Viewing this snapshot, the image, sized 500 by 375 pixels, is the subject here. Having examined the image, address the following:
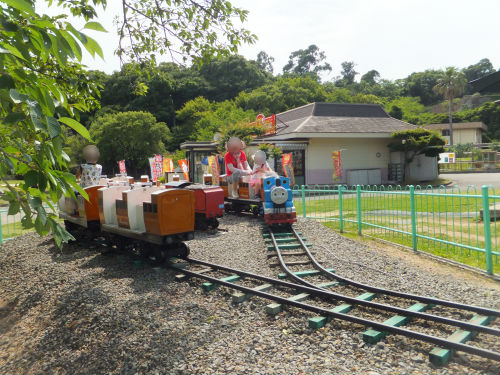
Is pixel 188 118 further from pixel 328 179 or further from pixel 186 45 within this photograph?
pixel 186 45

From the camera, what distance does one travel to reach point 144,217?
7.34 meters

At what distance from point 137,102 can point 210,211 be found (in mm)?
38964

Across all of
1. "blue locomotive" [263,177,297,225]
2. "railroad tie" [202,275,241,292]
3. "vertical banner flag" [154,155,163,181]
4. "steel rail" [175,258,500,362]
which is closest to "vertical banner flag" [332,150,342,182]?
"vertical banner flag" [154,155,163,181]

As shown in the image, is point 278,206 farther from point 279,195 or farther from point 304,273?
point 304,273

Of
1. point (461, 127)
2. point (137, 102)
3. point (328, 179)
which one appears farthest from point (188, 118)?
point (461, 127)

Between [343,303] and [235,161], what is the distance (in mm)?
8610

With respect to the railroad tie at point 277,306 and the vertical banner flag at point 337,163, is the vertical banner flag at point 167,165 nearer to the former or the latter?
the vertical banner flag at point 337,163

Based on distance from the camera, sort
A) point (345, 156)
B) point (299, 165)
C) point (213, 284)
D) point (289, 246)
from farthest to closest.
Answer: point (345, 156) → point (299, 165) → point (289, 246) → point (213, 284)

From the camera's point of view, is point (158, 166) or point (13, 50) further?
point (158, 166)

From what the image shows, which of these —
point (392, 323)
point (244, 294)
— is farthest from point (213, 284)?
point (392, 323)

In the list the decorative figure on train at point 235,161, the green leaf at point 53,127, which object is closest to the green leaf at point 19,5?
the green leaf at point 53,127

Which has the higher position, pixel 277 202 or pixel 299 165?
pixel 299 165

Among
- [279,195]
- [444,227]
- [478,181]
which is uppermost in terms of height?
[279,195]

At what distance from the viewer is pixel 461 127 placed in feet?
163
